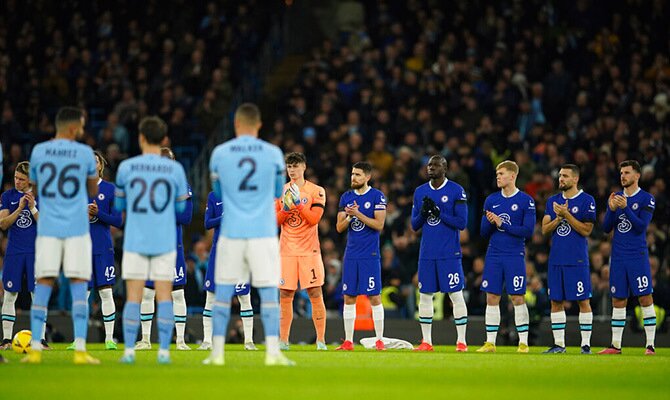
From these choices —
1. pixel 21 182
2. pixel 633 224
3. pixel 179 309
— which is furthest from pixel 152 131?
pixel 633 224

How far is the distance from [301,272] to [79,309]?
4.98 meters

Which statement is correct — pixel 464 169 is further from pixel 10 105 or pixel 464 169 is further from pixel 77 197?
pixel 77 197

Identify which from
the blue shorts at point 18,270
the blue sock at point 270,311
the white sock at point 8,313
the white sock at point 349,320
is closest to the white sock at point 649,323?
the white sock at point 349,320

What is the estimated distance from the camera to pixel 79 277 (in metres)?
12.7

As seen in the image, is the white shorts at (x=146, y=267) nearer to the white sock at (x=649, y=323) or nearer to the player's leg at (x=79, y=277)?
the player's leg at (x=79, y=277)

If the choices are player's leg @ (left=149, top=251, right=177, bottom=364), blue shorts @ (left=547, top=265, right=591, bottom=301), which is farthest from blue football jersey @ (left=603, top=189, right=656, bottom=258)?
player's leg @ (left=149, top=251, right=177, bottom=364)

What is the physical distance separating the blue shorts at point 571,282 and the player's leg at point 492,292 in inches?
31.4

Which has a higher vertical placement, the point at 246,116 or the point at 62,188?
the point at 246,116

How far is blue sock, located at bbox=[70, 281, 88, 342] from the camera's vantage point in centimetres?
1274

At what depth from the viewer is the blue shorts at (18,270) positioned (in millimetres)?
17094

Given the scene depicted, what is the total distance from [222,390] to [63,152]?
390 centimetres

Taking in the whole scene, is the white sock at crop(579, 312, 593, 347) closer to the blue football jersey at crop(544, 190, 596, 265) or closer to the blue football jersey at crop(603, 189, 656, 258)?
the blue football jersey at crop(544, 190, 596, 265)

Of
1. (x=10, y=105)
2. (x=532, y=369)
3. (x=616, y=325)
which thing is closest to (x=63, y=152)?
(x=532, y=369)

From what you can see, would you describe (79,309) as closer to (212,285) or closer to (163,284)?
(163,284)
